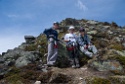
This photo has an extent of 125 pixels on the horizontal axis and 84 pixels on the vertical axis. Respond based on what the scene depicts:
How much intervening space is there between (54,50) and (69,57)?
6.53 feet

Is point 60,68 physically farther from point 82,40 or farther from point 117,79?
point 117,79

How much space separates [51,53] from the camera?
16.9m

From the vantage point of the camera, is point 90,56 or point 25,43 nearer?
point 90,56

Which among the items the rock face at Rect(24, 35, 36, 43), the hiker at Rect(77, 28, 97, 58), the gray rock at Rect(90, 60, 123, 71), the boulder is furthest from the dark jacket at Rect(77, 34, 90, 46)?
the rock face at Rect(24, 35, 36, 43)

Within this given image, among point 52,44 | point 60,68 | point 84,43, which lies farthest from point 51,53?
point 84,43

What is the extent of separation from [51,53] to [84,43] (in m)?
2.60

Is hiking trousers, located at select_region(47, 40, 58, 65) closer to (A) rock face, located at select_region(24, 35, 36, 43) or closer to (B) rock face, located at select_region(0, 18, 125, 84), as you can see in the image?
(B) rock face, located at select_region(0, 18, 125, 84)

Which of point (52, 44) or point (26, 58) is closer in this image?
point (52, 44)

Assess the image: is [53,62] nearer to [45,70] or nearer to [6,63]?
[45,70]

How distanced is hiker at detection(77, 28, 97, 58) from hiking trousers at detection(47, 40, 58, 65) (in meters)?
1.88

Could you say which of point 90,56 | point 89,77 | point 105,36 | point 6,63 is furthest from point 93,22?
point 89,77

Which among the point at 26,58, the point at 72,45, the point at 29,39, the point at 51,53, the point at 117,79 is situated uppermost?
the point at 29,39

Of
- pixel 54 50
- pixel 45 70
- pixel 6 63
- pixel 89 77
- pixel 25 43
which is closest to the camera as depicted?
pixel 89 77

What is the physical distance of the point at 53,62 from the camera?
1712 centimetres
